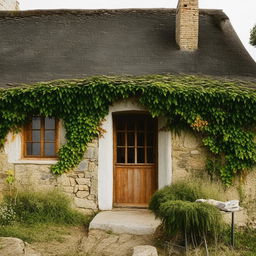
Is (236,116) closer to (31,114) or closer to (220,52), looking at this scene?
(220,52)

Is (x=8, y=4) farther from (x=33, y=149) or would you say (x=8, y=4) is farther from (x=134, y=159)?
(x=134, y=159)

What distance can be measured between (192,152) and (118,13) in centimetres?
578

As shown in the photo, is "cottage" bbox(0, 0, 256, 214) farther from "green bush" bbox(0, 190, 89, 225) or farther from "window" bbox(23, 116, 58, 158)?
"green bush" bbox(0, 190, 89, 225)

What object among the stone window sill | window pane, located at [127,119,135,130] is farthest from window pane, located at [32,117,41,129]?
window pane, located at [127,119,135,130]

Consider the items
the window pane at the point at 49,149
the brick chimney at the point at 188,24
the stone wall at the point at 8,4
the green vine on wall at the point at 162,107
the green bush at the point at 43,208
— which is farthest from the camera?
the stone wall at the point at 8,4

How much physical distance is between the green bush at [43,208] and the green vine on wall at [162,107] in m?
0.64

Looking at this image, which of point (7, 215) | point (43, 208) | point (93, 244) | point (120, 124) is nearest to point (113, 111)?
point (120, 124)

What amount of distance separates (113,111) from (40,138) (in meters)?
1.91

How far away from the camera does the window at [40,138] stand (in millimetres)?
7180

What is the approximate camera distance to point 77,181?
6.85 meters

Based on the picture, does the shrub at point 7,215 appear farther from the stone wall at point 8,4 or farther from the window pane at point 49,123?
the stone wall at point 8,4

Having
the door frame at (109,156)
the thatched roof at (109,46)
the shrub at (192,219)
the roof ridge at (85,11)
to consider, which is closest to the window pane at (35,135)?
the thatched roof at (109,46)

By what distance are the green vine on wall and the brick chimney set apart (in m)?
1.91

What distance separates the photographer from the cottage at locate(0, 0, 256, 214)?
675 centimetres
